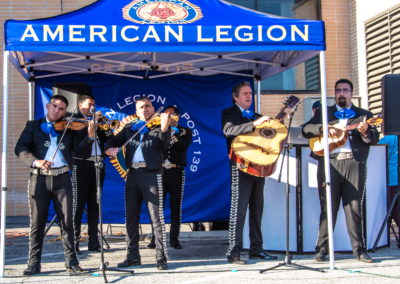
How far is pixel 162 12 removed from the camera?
4715 mm

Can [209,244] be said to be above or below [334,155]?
below

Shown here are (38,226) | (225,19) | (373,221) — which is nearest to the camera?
(38,226)

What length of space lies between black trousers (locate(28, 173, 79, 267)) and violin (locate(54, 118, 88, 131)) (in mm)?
514

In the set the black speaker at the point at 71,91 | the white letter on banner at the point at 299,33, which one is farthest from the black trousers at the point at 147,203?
the white letter on banner at the point at 299,33

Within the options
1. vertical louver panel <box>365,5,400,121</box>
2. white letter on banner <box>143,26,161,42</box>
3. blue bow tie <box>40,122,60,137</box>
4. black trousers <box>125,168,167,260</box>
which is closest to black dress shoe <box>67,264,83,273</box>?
black trousers <box>125,168,167,260</box>

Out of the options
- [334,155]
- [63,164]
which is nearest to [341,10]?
[334,155]

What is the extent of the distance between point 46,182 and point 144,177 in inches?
39.9

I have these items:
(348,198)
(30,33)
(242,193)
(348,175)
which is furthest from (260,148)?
(30,33)

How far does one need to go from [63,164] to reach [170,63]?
8.99ft

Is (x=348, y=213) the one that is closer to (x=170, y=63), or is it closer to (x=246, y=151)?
(x=246, y=151)

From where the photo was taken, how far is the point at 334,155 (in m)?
4.82

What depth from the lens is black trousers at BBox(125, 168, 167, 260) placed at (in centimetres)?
445

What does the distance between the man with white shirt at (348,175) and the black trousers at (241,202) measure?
72 centimetres

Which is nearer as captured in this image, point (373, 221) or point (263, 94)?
point (373, 221)
